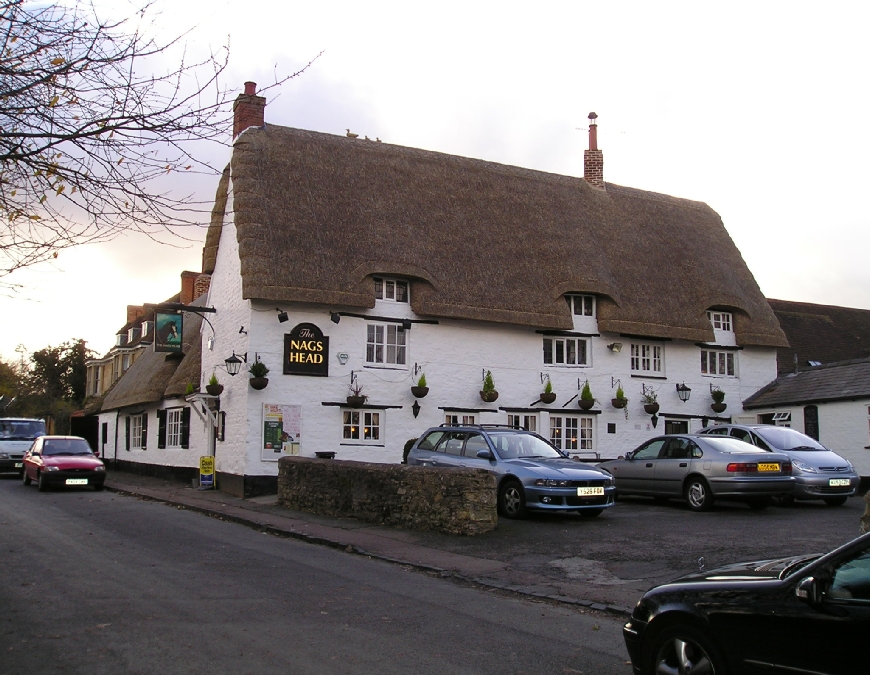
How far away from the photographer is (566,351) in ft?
84.5

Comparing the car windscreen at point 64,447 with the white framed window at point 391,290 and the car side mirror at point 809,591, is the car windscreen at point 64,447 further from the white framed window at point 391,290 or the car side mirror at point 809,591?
the car side mirror at point 809,591

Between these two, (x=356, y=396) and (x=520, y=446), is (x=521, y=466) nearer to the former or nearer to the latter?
(x=520, y=446)

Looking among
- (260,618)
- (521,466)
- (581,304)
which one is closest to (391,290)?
(581,304)

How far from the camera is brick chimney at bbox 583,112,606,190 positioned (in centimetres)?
3075

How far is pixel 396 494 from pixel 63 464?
12.5m

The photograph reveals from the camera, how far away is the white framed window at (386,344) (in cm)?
2303

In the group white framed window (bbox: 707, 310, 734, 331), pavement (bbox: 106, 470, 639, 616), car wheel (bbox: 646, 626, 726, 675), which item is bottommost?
pavement (bbox: 106, 470, 639, 616)

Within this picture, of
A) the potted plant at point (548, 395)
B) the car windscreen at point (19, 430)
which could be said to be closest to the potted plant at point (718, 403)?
the potted plant at point (548, 395)

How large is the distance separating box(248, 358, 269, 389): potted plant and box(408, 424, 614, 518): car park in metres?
5.46

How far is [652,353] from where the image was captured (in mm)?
26953

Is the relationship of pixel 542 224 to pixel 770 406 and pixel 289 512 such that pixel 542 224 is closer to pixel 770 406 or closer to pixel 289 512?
pixel 770 406

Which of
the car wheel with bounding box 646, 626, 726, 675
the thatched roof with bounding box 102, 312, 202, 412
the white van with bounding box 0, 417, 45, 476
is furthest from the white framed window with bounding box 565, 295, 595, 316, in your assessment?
the car wheel with bounding box 646, 626, 726, 675

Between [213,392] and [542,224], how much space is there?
37.9 feet

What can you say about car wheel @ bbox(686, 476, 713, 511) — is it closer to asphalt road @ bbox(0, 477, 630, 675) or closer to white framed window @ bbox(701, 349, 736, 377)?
asphalt road @ bbox(0, 477, 630, 675)
